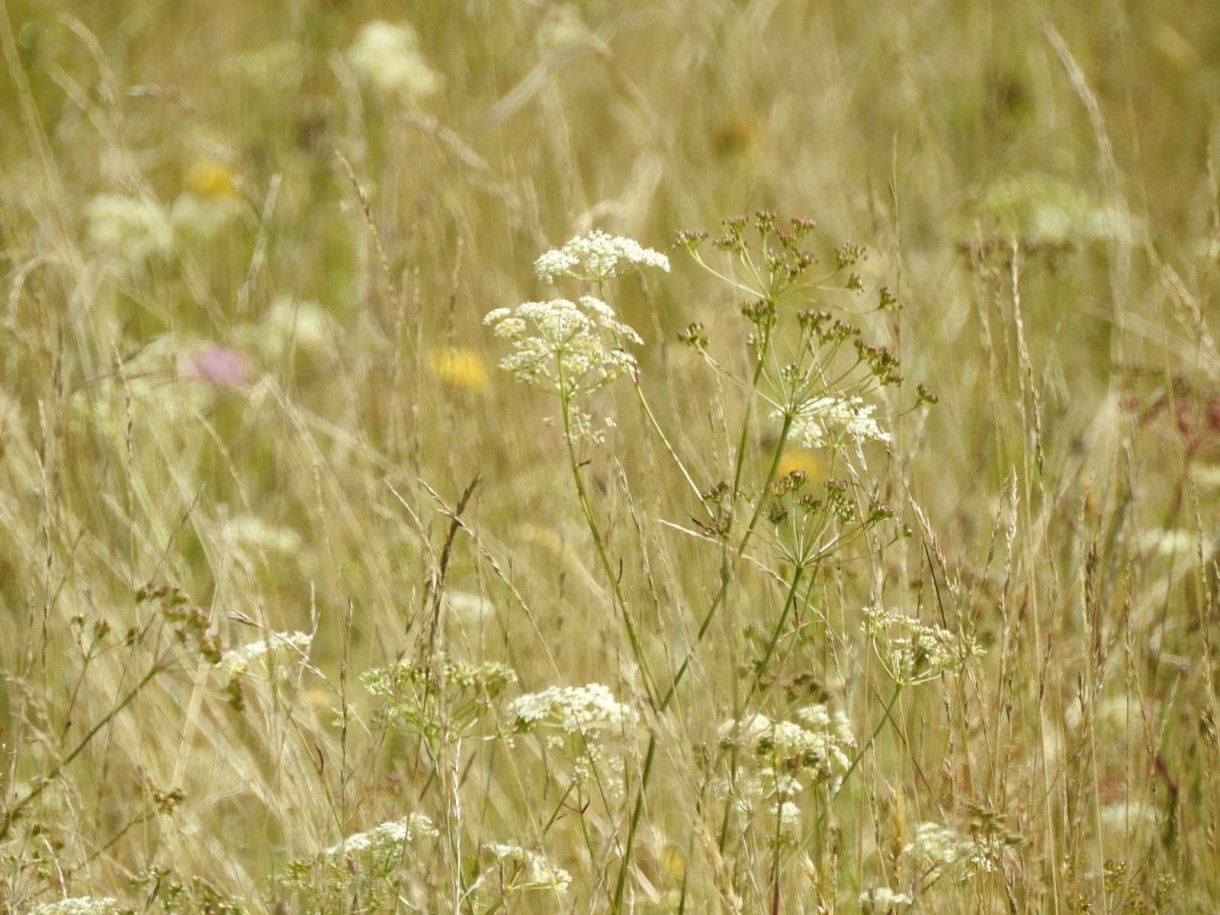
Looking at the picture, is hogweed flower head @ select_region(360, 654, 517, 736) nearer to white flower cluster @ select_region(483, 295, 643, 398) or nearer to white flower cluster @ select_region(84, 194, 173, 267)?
white flower cluster @ select_region(483, 295, 643, 398)

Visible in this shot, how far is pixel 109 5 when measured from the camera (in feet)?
17.4

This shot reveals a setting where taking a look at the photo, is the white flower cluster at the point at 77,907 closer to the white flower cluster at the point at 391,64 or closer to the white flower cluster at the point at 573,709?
the white flower cluster at the point at 573,709

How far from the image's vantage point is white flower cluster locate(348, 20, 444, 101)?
4.11 m

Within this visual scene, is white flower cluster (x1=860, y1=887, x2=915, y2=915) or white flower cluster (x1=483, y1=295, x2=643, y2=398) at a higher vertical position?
white flower cluster (x1=483, y1=295, x2=643, y2=398)

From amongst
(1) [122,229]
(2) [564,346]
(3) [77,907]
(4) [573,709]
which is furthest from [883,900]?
(1) [122,229]

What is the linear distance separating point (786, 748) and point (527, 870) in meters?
0.41

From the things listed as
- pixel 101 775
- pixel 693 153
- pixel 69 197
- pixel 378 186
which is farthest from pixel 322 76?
pixel 101 775

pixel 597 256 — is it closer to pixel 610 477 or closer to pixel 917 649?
pixel 610 477

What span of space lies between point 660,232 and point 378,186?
100 centimetres

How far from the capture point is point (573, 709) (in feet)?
4.98

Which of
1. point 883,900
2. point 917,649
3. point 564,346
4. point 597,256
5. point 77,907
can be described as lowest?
point 883,900

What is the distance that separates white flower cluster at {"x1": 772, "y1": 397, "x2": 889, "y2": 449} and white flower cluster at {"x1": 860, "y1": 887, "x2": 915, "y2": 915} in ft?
1.85

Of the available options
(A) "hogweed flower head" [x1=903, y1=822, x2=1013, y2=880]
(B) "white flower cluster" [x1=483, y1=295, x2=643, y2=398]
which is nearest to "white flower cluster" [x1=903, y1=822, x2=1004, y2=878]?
(A) "hogweed flower head" [x1=903, y1=822, x2=1013, y2=880]

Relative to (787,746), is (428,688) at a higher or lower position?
higher
